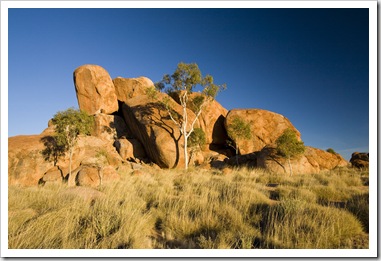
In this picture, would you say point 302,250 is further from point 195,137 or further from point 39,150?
point 195,137

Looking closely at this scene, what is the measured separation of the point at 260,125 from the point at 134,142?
626 inches

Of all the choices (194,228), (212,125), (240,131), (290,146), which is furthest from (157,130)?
(194,228)

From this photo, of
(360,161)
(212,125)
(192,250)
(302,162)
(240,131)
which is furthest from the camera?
(212,125)

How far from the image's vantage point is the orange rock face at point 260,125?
2767cm

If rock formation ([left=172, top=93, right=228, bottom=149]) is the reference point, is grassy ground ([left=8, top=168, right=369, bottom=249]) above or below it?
below

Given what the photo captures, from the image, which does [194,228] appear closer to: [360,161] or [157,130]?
[157,130]

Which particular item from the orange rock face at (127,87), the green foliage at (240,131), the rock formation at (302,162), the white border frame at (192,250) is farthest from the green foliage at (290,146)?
the orange rock face at (127,87)

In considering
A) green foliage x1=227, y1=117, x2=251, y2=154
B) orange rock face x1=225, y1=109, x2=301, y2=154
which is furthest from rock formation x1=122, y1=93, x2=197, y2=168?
orange rock face x1=225, y1=109, x2=301, y2=154

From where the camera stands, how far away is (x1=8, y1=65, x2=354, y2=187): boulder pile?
15.4m

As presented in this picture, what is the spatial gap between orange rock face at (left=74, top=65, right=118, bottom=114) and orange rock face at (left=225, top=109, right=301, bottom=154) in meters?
16.9

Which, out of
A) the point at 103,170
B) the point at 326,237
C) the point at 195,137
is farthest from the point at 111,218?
the point at 195,137

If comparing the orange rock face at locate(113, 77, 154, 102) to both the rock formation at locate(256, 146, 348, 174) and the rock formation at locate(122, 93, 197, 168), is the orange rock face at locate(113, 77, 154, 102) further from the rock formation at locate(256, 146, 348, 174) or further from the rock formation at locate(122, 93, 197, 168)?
the rock formation at locate(256, 146, 348, 174)

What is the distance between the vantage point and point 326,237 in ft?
12.7

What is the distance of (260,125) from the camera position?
28578mm
